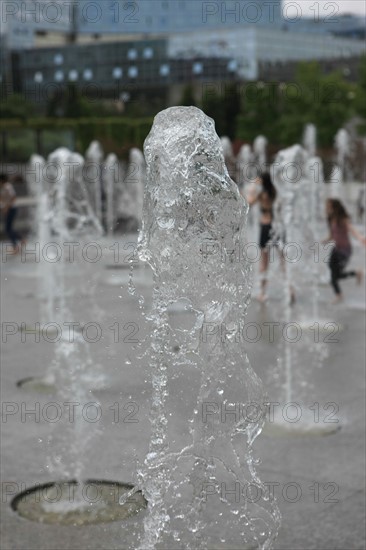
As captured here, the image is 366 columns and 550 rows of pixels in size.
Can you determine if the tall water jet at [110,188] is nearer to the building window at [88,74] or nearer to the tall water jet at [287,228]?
the tall water jet at [287,228]

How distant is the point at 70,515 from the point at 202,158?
206 cm

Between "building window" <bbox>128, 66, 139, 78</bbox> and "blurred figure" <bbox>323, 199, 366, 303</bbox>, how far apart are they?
65.2 m

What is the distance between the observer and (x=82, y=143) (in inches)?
1598

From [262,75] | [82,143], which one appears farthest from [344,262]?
[262,75]

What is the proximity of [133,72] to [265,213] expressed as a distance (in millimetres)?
65698

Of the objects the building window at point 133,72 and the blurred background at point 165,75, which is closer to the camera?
the blurred background at point 165,75

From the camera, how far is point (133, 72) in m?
75.7

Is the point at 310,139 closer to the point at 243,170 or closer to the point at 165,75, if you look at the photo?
the point at 243,170

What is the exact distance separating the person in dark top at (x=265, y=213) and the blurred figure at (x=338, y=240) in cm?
65

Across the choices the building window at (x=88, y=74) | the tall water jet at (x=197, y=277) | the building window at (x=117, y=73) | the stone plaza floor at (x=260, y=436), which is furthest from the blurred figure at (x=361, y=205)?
the building window at (x=117, y=73)

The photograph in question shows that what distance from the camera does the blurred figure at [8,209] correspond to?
1741 centimetres

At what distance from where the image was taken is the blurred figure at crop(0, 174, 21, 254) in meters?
17.4

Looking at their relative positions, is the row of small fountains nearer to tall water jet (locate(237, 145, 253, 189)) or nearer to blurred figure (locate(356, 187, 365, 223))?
tall water jet (locate(237, 145, 253, 189))

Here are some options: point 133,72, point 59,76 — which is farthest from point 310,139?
point 59,76
